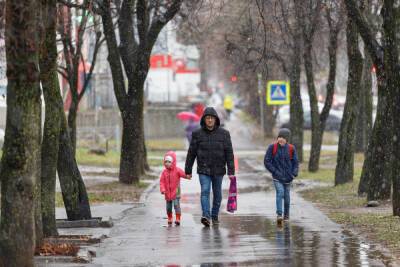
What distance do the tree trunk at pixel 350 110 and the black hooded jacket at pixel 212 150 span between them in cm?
679

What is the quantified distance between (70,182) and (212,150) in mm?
2216

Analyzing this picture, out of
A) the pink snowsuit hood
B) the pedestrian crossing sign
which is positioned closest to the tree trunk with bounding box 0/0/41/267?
the pink snowsuit hood

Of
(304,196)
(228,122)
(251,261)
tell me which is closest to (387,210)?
(304,196)

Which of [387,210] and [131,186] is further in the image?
[131,186]

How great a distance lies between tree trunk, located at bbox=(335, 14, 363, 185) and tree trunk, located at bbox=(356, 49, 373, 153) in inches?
141

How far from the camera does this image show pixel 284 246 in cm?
1334

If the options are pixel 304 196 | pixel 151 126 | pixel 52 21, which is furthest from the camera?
pixel 151 126

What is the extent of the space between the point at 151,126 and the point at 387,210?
4060 cm

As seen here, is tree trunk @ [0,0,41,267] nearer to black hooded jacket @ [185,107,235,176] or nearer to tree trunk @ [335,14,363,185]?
black hooded jacket @ [185,107,235,176]

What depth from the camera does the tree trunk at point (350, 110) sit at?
883 inches

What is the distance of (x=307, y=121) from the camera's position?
61.6m

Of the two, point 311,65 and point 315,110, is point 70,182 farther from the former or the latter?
point 315,110

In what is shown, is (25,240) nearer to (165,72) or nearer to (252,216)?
(252,216)

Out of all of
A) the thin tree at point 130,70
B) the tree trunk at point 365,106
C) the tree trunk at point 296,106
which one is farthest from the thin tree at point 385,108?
the tree trunk at point 296,106
